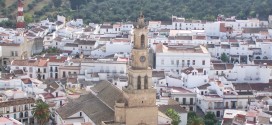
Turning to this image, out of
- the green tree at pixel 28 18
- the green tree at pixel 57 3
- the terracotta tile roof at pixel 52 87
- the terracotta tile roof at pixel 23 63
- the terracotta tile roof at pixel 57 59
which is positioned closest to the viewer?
the terracotta tile roof at pixel 52 87

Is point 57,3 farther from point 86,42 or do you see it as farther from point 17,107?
point 17,107

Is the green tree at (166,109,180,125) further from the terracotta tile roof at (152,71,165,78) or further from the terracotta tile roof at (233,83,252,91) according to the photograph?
the terracotta tile roof at (152,71,165,78)

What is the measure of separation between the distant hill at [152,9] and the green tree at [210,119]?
46783mm

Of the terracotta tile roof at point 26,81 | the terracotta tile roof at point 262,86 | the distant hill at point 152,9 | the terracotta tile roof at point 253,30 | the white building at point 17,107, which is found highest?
the distant hill at point 152,9

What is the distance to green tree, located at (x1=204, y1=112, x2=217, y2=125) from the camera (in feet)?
158

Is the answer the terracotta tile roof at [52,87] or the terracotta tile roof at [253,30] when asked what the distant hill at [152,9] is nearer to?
the terracotta tile roof at [253,30]

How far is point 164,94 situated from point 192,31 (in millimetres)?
31015

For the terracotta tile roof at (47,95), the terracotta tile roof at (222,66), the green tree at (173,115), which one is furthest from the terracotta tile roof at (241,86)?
the terracotta tile roof at (47,95)

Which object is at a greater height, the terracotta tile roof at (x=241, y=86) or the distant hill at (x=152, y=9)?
the distant hill at (x=152, y=9)

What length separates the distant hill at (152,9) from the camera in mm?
97188

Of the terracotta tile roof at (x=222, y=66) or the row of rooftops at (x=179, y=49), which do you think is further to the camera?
the row of rooftops at (x=179, y=49)

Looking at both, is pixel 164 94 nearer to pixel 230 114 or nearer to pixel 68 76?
pixel 230 114

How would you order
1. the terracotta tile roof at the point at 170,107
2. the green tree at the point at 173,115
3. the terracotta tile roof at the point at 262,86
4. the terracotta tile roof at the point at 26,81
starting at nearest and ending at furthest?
1. the green tree at the point at 173,115
2. the terracotta tile roof at the point at 170,107
3. the terracotta tile roof at the point at 26,81
4. the terracotta tile roof at the point at 262,86

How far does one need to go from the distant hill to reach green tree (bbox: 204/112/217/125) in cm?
4678
